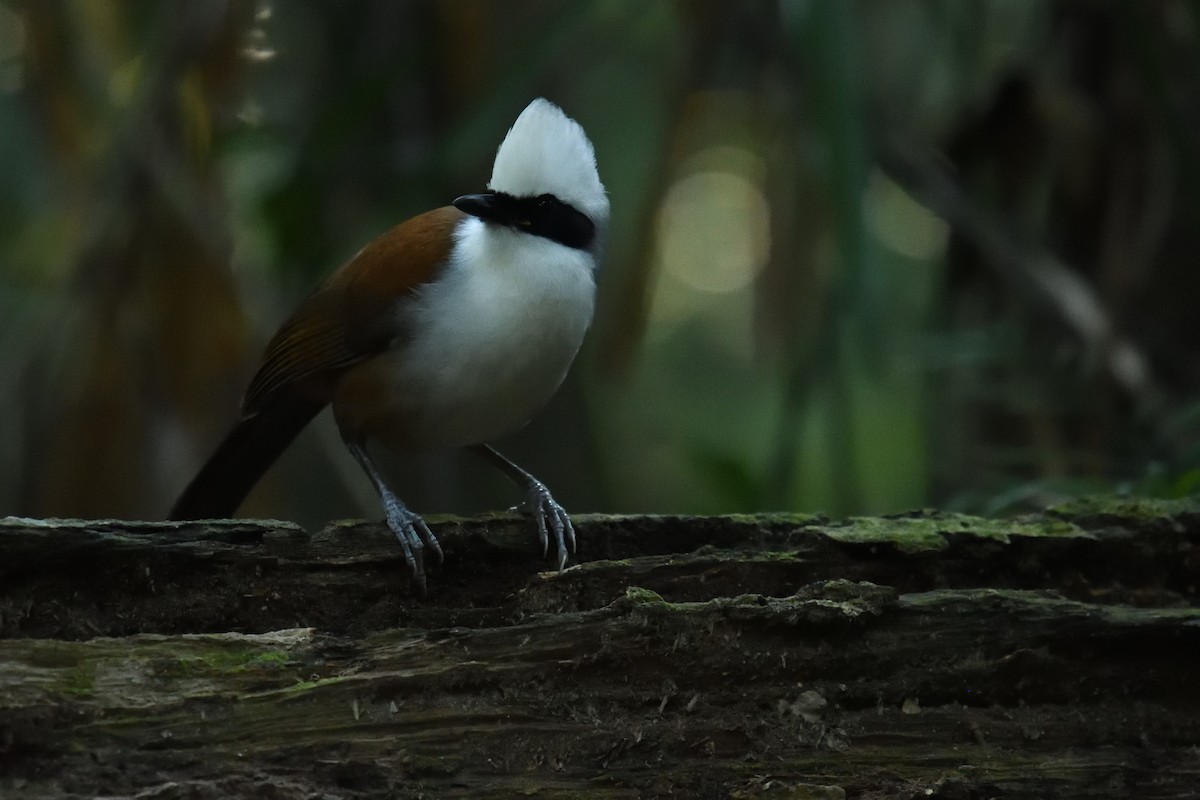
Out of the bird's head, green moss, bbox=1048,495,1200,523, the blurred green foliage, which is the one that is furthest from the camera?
the blurred green foliage

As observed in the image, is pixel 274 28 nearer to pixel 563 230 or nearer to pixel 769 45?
pixel 769 45

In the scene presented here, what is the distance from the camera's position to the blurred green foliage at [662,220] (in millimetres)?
4312

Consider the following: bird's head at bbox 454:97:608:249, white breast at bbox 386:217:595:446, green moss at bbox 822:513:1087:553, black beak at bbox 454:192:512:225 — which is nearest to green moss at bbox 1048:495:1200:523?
green moss at bbox 822:513:1087:553

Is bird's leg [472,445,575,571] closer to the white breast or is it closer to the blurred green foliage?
the white breast

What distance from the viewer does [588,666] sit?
2.43 meters

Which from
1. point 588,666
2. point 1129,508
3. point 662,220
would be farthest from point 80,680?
point 662,220

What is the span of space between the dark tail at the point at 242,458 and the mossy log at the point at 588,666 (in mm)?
1007

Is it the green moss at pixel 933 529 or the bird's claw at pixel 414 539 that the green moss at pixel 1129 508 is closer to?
the green moss at pixel 933 529

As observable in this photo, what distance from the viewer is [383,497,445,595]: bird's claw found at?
105 inches

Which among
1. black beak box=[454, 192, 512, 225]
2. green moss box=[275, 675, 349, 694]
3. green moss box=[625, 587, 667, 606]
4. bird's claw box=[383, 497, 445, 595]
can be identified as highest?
black beak box=[454, 192, 512, 225]

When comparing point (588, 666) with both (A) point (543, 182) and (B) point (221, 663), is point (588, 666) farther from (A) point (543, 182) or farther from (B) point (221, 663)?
(A) point (543, 182)

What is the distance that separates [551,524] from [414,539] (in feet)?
1.09

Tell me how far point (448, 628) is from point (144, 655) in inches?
20.8

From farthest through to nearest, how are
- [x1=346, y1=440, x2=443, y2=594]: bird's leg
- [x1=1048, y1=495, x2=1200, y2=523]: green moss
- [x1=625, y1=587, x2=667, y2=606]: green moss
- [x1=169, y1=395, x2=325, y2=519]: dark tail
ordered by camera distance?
[x1=169, y1=395, x2=325, y2=519]: dark tail
[x1=1048, y1=495, x2=1200, y2=523]: green moss
[x1=346, y1=440, x2=443, y2=594]: bird's leg
[x1=625, y1=587, x2=667, y2=606]: green moss
